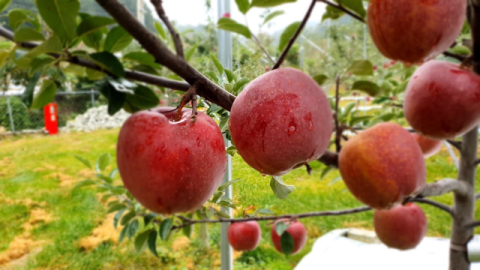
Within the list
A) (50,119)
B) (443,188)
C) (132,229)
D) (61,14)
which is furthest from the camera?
(50,119)

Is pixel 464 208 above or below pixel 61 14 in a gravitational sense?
below

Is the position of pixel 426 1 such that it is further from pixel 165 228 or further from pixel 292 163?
pixel 165 228

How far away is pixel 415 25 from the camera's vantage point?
1.00 feet

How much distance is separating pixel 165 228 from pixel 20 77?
1.34 metres

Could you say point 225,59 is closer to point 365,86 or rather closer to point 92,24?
point 92,24

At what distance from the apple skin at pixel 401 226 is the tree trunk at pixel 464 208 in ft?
0.31

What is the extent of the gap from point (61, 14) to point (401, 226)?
2.58 ft

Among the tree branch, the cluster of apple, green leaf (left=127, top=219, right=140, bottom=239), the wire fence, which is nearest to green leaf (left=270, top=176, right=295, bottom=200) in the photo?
the cluster of apple

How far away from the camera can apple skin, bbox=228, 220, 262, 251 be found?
0.93m

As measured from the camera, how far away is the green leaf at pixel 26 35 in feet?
1.28

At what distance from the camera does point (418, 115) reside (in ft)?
1.45

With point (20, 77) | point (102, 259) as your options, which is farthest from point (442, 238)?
point (20, 77)

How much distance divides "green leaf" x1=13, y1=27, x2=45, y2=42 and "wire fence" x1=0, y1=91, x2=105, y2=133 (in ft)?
2.48

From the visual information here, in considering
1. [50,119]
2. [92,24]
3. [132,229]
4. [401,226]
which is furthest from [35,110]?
[401,226]
